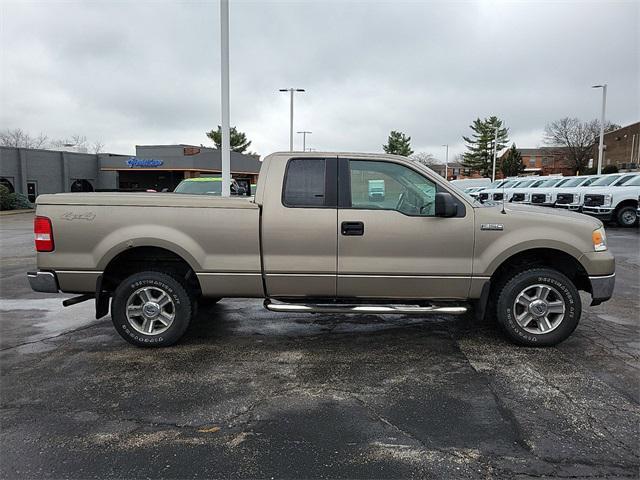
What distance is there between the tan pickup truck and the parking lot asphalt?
1.65ft

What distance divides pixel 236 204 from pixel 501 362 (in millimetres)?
3051

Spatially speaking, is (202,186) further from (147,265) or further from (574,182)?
(574,182)

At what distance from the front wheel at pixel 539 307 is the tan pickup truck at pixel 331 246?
0.01 m

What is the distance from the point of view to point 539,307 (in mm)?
4879

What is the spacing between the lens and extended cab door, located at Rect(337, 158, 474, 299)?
188 inches

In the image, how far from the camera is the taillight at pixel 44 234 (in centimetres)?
476

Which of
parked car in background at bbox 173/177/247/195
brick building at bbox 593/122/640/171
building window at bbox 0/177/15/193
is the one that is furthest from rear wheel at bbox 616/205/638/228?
brick building at bbox 593/122/640/171

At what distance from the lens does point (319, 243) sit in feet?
15.8

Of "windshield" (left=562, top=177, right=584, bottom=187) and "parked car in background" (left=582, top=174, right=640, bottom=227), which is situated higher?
"windshield" (left=562, top=177, right=584, bottom=187)

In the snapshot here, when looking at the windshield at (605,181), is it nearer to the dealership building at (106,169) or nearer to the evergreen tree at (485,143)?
the dealership building at (106,169)

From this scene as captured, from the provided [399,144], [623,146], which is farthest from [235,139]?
[623,146]

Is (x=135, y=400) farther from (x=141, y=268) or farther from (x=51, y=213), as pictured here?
(x=51, y=213)

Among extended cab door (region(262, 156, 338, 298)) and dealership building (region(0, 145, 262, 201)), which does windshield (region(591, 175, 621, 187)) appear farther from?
dealership building (region(0, 145, 262, 201))

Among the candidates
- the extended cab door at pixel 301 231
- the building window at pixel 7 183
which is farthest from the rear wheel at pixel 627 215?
the building window at pixel 7 183
